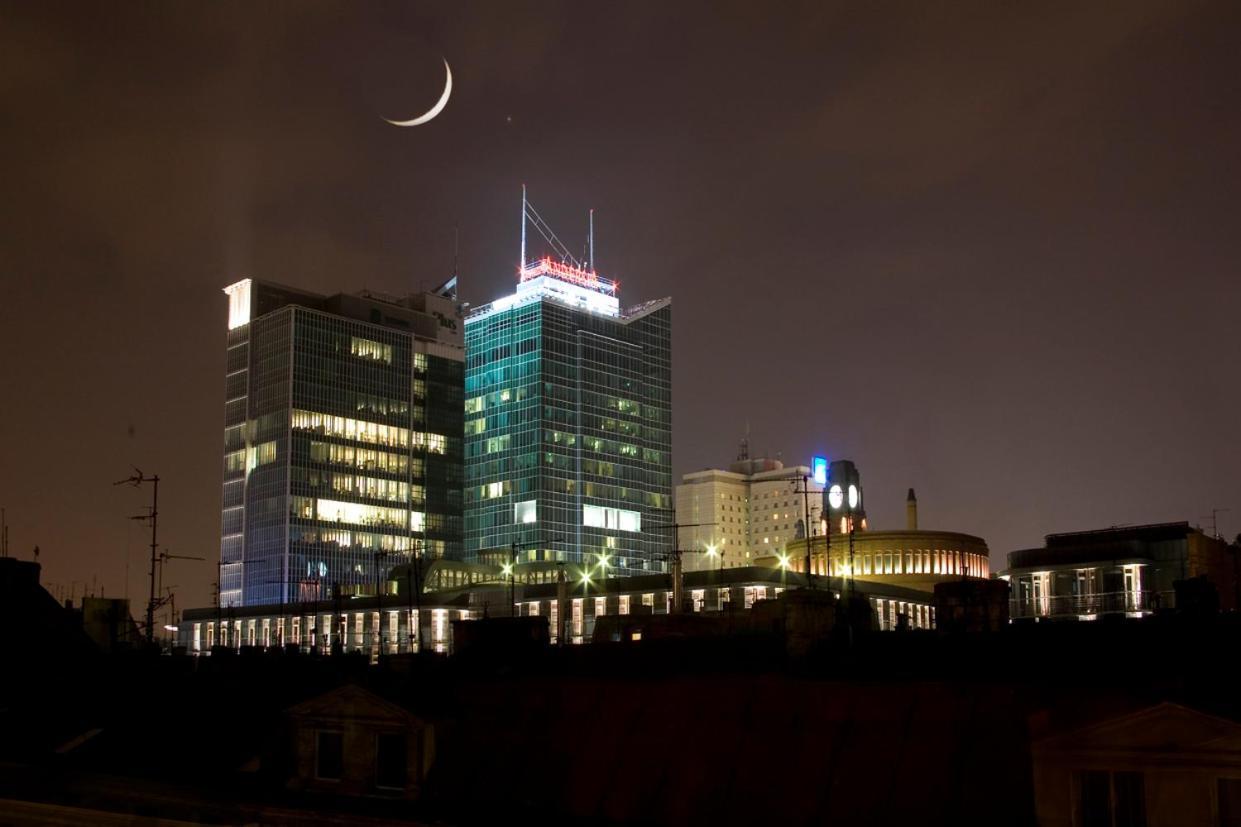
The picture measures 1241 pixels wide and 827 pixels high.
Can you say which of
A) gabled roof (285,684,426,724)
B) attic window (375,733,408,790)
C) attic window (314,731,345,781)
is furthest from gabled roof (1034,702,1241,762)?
attic window (314,731,345,781)

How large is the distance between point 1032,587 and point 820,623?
395 ft

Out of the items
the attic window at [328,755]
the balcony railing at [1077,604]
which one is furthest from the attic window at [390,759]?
the balcony railing at [1077,604]

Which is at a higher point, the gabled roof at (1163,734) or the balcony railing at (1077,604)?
the balcony railing at (1077,604)

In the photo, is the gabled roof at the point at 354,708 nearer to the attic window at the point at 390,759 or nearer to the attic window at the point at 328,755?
the attic window at the point at 390,759

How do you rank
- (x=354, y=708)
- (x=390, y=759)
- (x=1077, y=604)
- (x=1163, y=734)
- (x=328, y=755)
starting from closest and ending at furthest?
(x=1163, y=734)
(x=390, y=759)
(x=354, y=708)
(x=328, y=755)
(x=1077, y=604)

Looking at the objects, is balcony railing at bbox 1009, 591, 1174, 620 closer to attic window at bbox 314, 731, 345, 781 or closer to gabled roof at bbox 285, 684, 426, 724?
attic window at bbox 314, 731, 345, 781

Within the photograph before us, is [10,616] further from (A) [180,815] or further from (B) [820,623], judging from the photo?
(B) [820,623]

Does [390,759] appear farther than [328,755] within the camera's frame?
No

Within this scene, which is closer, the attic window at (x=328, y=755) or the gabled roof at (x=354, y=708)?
the gabled roof at (x=354, y=708)

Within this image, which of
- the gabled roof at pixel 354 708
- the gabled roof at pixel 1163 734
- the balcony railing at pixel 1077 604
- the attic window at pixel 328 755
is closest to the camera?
the gabled roof at pixel 1163 734

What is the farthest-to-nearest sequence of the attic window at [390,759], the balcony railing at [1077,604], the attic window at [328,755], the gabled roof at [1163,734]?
the balcony railing at [1077,604] → the attic window at [328,755] → the attic window at [390,759] → the gabled roof at [1163,734]

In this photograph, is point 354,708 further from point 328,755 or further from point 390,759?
point 328,755

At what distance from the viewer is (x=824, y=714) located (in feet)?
86.3

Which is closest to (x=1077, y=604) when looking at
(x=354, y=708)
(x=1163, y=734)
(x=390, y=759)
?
(x=390, y=759)
